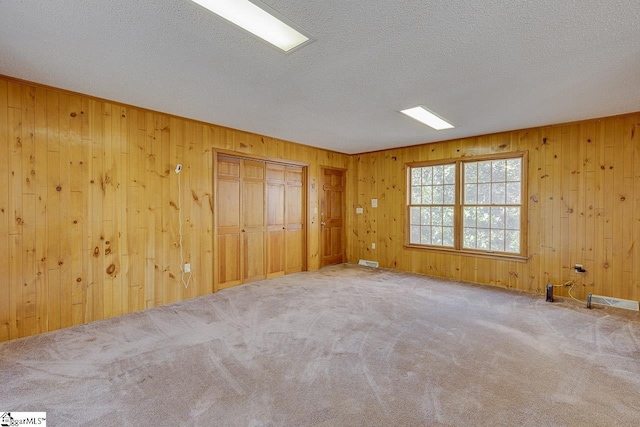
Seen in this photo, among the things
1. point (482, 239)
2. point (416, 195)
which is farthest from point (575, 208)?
point (416, 195)

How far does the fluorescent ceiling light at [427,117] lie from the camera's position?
3762 mm

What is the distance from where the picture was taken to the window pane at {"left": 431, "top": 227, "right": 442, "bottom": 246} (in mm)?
5602

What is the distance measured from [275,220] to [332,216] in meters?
1.55

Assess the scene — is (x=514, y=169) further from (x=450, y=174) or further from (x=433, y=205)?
(x=433, y=205)

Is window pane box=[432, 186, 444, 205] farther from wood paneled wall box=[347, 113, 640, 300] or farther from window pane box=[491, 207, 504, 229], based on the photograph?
window pane box=[491, 207, 504, 229]

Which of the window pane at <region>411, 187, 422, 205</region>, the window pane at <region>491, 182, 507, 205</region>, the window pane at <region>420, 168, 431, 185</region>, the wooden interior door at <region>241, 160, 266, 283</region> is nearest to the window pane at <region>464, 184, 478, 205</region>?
the window pane at <region>491, 182, 507, 205</region>

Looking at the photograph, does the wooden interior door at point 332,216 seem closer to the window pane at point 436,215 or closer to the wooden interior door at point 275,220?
the wooden interior door at point 275,220

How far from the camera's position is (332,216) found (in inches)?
261

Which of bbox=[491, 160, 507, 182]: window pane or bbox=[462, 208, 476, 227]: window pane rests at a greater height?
bbox=[491, 160, 507, 182]: window pane

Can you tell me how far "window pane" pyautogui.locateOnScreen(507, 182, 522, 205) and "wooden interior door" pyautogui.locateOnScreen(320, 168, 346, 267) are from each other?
10.6 feet

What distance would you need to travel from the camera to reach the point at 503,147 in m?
4.78

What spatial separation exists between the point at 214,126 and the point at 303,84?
206cm

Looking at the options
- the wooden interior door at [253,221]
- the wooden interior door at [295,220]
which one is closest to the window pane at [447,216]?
the wooden interior door at [295,220]

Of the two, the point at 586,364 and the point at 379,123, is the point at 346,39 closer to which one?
the point at 379,123
